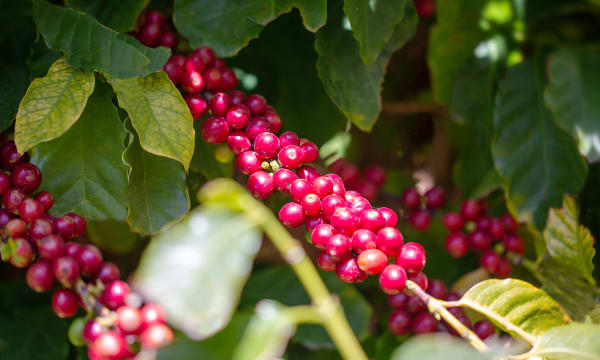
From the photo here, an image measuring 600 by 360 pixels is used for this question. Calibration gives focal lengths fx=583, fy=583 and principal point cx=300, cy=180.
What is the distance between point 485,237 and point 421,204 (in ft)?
0.48

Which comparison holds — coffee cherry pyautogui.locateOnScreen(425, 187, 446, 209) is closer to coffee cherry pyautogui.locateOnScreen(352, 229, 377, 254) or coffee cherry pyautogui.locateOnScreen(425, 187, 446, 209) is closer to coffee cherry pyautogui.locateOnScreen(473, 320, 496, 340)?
coffee cherry pyautogui.locateOnScreen(473, 320, 496, 340)

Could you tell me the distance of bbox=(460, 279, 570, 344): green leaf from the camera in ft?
→ 2.07

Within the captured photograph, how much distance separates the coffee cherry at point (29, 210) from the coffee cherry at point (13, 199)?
2 centimetres

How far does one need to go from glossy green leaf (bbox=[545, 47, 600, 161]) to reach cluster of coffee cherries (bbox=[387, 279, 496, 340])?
0.31 meters

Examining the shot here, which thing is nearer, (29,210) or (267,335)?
(267,335)

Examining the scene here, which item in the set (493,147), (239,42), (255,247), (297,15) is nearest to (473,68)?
(493,147)

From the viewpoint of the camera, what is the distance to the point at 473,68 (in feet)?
3.52

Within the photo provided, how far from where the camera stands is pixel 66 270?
20.3 inches

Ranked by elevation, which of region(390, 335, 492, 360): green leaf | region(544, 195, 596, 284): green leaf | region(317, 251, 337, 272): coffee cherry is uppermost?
region(390, 335, 492, 360): green leaf

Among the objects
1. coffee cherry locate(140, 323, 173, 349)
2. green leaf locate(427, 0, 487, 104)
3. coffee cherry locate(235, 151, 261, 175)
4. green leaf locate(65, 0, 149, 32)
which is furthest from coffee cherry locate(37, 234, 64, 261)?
green leaf locate(427, 0, 487, 104)

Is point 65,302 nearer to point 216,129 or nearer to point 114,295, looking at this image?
point 114,295

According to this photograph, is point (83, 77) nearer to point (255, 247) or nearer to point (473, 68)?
point (255, 247)

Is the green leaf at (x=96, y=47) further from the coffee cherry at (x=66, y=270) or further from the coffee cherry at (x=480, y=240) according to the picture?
the coffee cherry at (x=480, y=240)

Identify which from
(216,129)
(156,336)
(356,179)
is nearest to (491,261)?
(356,179)
